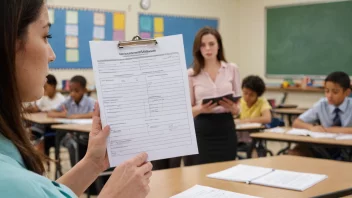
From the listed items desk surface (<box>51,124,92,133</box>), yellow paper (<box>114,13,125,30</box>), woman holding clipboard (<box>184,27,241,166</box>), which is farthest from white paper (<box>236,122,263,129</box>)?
yellow paper (<box>114,13,125,30</box>)

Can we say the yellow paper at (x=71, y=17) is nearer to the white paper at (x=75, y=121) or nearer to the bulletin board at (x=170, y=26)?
the bulletin board at (x=170, y=26)

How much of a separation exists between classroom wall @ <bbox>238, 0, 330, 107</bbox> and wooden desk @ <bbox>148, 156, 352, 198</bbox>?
6011 mm

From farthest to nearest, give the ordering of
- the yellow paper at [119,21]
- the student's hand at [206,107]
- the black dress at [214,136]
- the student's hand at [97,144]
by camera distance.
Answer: the yellow paper at [119,21] < the black dress at [214,136] < the student's hand at [206,107] < the student's hand at [97,144]

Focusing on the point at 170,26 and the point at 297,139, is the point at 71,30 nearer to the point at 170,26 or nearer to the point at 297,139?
the point at 170,26

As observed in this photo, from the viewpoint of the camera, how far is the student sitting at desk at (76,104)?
5238 mm

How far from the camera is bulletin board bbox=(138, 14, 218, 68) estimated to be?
7.61 m

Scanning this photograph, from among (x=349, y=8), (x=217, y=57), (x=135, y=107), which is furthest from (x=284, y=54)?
(x=135, y=107)

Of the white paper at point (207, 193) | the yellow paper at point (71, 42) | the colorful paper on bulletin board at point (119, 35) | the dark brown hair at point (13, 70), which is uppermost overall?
the colorful paper on bulletin board at point (119, 35)

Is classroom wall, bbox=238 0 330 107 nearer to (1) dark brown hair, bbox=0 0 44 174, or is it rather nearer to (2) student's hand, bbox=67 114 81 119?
(2) student's hand, bbox=67 114 81 119

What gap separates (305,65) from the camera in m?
7.91

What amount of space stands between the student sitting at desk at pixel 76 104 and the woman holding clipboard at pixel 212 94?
204cm

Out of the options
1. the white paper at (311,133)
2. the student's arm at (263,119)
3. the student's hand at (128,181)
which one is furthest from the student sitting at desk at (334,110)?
the student's hand at (128,181)

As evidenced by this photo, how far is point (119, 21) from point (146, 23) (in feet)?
1.67

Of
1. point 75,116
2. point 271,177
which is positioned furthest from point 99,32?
point 271,177
